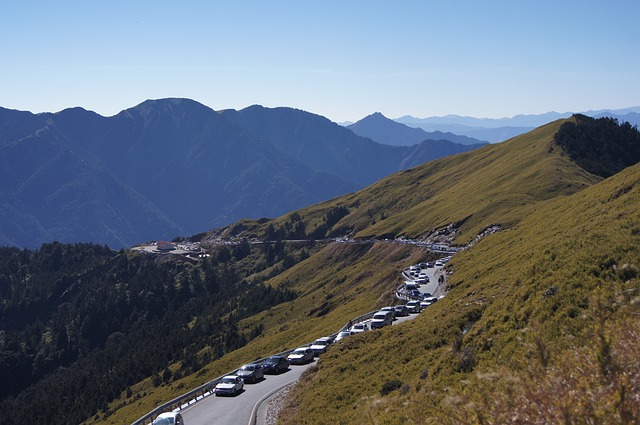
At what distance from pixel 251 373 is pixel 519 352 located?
25.0 m

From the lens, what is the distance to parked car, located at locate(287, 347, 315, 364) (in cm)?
4488

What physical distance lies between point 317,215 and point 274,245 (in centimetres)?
2660

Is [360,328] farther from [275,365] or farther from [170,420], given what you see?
[170,420]

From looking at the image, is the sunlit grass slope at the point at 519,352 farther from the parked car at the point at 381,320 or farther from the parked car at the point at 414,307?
the parked car at the point at 381,320

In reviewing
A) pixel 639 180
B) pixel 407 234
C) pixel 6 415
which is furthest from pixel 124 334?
pixel 639 180

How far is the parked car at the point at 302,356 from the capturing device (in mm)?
44875

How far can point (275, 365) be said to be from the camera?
42.8 metres

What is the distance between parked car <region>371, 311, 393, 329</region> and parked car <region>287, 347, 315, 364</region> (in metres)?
5.96

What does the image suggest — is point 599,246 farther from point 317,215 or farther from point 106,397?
point 317,215

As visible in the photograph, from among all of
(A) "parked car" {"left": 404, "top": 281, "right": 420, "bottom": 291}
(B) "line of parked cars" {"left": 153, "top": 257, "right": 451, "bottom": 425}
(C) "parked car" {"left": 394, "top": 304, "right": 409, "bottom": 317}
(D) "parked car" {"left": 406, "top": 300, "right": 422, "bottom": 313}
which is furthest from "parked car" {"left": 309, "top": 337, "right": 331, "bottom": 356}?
(A) "parked car" {"left": 404, "top": 281, "right": 420, "bottom": 291}

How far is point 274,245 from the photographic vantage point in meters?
179

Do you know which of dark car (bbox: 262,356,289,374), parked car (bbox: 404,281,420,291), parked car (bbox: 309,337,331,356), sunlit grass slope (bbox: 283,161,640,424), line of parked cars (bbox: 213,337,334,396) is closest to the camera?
sunlit grass slope (bbox: 283,161,640,424)

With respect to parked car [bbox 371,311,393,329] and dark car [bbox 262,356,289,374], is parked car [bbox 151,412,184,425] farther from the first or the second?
parked car [bbox 371,311,393,329]

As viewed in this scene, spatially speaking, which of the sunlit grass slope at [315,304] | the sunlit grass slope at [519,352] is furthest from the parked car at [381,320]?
the sunlit grass slope at [315,304]
